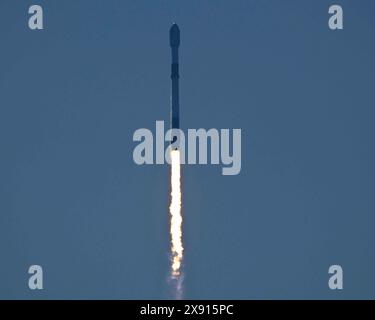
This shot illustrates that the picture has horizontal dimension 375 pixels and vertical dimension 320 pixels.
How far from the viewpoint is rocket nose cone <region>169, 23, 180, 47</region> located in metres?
105

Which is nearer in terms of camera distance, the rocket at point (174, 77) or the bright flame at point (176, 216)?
the bright flame at point (176, 216)

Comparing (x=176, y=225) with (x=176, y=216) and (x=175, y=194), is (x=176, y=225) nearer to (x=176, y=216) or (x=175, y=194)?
(x=176, y=216)

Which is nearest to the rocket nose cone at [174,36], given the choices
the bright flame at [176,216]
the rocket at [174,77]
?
the rocket at [174,77]

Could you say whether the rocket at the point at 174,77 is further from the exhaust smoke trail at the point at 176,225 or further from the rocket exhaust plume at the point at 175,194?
the exhaust smoke trail at the point at 176,225

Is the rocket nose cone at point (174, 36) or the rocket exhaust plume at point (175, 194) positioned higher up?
the rocket nose cone at point (174, 36)

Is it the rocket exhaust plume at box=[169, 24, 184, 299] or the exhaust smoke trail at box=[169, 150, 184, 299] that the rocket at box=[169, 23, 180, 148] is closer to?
the rocket exhaust plume at box=[169, 24, 184, 299]

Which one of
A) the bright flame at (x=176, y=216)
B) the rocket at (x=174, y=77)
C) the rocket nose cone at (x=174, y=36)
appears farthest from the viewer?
the rocket nose cone at (x=174, y=36)

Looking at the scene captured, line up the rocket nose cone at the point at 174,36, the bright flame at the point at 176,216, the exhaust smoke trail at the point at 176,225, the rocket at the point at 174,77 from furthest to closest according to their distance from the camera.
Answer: the rocket nose cone at the point at 174,36 < the rocket at the point at 174,77 < the bright flame at the point at 176,216 < the exhaust smoke trail at the point at 176,225

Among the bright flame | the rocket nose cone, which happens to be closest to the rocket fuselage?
the rocket nose cone

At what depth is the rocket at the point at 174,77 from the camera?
10206cm

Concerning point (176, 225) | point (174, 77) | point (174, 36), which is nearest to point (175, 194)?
point (176, 225)
